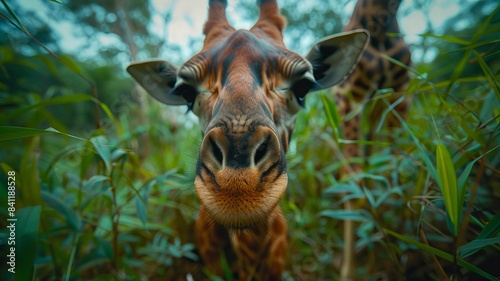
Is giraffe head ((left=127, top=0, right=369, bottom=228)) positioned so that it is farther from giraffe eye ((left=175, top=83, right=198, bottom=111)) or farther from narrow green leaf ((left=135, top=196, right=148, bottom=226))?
narrow green leaf ((left=135, top=196, right=148, bottom=226))

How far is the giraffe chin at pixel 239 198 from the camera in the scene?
100 centimetres

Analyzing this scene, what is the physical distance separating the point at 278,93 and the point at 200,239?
4.51 feet

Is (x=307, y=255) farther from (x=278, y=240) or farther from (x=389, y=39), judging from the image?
(x=389, y=39)

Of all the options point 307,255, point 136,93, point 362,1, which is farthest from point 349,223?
point 136,93

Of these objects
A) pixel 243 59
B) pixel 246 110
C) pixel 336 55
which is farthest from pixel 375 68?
pixel 246 110

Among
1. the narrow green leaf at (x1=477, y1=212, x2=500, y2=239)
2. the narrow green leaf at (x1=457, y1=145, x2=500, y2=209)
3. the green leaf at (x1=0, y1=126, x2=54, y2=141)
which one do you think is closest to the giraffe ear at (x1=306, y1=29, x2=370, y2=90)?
the narrow green leaf at (x1=457, y1=145, x2=500, y2=209)

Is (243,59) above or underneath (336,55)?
underneath

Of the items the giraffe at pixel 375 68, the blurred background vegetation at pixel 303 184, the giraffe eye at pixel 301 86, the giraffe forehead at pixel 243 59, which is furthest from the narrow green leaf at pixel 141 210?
the giraffe at pixel 375 68

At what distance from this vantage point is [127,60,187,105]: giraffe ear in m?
1.85

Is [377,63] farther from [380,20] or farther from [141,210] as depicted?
[141,210]

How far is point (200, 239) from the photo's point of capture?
2.22 m

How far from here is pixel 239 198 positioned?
1.01m

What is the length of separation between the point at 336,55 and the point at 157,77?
1.27 meters

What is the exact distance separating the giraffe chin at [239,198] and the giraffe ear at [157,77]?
37.7 inches
